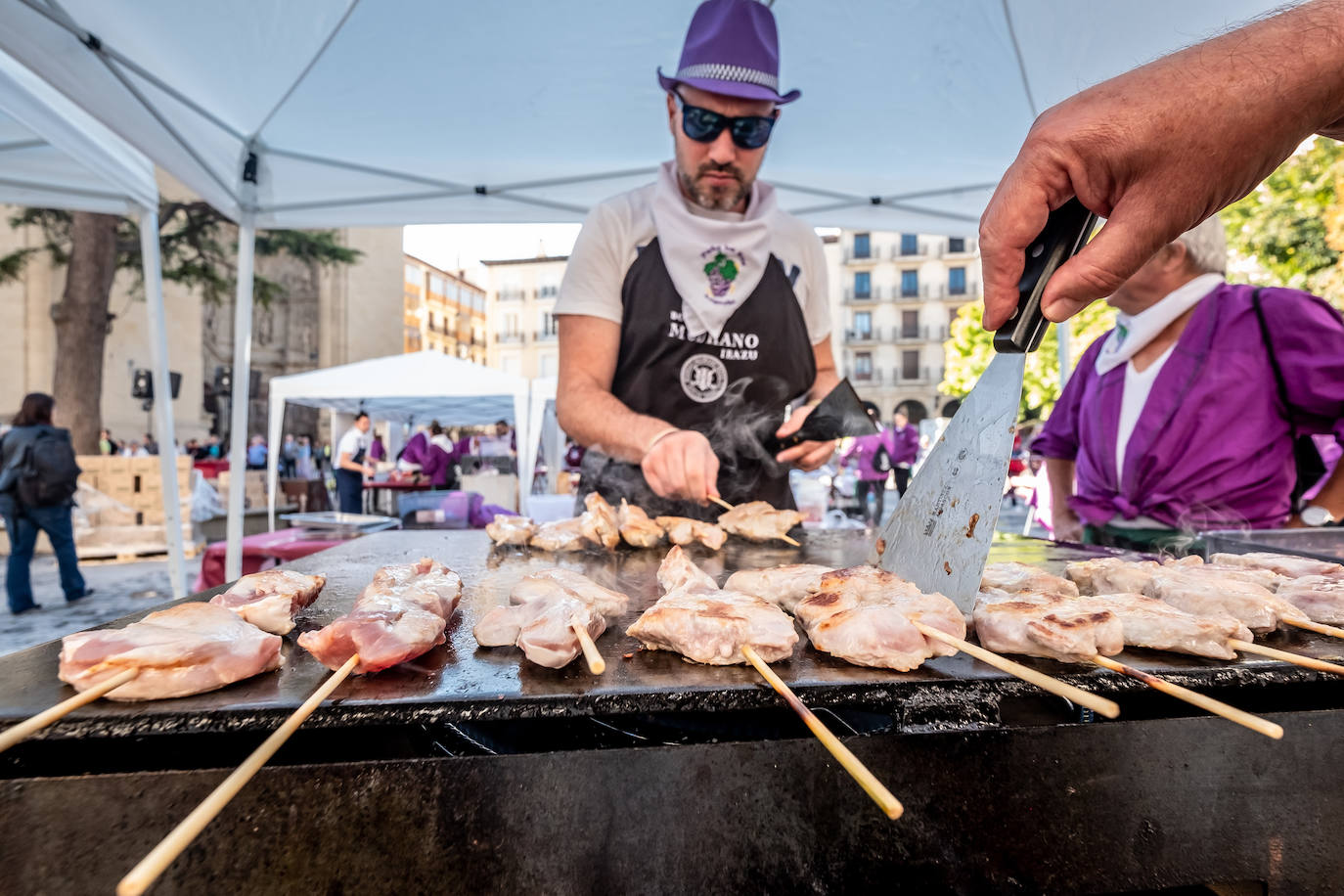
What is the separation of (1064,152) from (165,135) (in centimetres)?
519

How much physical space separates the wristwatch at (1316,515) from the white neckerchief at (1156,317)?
0.97 meters

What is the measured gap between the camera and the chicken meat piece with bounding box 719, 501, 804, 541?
2699mm

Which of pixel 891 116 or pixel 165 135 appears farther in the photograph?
pixel 891 116

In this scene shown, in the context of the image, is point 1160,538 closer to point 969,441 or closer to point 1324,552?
point 1324,552

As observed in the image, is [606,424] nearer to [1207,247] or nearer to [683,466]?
[683,466]

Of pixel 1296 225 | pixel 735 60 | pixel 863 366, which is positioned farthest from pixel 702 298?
pixel 863 366

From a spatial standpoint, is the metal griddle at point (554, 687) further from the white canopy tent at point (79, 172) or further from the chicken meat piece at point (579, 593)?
the white canopy tent at point (79, 172)

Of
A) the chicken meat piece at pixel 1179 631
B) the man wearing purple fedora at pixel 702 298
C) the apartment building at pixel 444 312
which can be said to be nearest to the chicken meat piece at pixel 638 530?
the man wearing purple fedora at pixel 702 298

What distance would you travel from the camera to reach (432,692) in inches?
41.1

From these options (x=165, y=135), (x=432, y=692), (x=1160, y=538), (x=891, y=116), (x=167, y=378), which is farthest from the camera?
(x=167, y=378)

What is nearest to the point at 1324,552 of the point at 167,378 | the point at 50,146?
the point at 50,146

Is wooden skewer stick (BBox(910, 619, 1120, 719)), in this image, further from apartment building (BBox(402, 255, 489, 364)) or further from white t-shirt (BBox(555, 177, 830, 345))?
apartment building (BBox(402, 255, 489, 364))

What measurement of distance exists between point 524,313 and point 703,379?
2319 inches

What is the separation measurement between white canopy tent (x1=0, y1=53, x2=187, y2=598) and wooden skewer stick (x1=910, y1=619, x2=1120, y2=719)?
16.7ft
